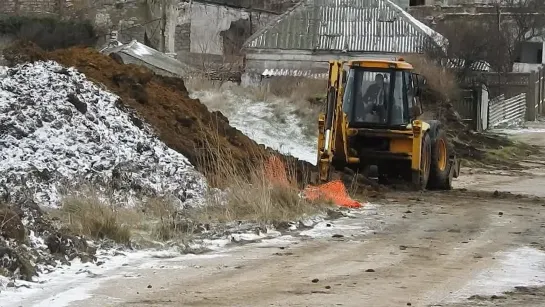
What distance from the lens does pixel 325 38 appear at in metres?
42.1

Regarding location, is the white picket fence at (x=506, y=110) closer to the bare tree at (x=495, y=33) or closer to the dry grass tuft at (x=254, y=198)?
the bare tree at (x=495, y=33)

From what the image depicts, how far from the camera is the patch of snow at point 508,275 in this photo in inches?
364

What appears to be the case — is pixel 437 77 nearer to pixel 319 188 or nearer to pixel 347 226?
pixel 319 188

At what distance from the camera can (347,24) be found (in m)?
42.6

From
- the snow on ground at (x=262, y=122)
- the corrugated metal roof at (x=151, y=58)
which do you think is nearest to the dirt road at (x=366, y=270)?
the snow on ground at (x=262, y=122)

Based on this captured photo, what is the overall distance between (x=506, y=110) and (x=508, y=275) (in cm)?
3651

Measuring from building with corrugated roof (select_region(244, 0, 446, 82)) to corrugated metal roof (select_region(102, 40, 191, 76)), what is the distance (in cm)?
703

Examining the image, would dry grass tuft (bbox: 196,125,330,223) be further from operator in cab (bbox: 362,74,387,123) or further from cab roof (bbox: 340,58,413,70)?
cab roof (bbox: 340,58,413,70)

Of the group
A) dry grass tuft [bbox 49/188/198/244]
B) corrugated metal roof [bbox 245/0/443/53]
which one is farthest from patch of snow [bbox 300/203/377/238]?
corrugated metal roof [bbox 245/0/443/53]

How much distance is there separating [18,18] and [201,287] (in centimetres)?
3344

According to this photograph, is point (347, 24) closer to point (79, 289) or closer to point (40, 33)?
point (40, 33)

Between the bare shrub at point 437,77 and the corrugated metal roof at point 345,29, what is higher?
the corrugated metal roof at point 345,29

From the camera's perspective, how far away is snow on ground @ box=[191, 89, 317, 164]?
87.4 feet

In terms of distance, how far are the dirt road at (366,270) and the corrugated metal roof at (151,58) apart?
60.7ft
